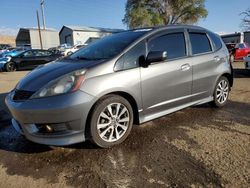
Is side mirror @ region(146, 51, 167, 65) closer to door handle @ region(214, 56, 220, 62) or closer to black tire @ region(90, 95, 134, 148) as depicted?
black tire @ region(90, 95, 134, 148)

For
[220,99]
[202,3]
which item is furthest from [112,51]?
[202,3]

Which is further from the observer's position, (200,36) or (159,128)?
(200,36)

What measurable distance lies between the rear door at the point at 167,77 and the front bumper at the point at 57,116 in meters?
0.95

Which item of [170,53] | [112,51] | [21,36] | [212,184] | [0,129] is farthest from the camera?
[21,36]

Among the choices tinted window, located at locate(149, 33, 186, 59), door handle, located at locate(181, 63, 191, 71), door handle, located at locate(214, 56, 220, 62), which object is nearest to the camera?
tinted window, located at locate(149, 33, 186, 59)

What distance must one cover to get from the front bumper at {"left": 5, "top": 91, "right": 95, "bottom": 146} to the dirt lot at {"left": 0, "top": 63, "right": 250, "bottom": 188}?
29cm

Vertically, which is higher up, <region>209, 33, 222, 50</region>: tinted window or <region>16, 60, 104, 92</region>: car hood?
<region>209, 33, 222, 50</region>: tinted window

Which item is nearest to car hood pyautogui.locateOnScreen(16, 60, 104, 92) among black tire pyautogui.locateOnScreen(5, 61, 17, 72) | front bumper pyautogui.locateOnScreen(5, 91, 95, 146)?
front bumper pyautogui.locateOnScreen(5, 91, 95, 146)

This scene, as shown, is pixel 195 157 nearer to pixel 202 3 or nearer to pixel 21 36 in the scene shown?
pixel 202 3

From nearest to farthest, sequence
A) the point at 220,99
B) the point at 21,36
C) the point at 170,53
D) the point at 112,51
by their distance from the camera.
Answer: the point at 112,51 < the point at 170,53 < the point at 220,99 < the point at 21,36

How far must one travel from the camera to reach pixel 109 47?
3973mm

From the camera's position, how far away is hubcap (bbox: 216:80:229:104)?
5.02 metres

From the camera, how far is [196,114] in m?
4.76

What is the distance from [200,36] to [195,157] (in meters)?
2.48
